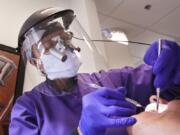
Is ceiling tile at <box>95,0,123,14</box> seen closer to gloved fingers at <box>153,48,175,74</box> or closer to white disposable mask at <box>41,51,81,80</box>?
white disposable mask at <box>41,51,81,80</box>

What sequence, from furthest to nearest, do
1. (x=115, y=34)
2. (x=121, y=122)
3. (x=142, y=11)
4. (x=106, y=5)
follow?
(x=115, y=34)
(x=142, y=11)
(x=106, y=5)
(x=121, y=122)

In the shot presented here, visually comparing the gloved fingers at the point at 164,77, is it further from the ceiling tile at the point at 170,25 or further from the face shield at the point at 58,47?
the ceiling tile at the point at 170,25

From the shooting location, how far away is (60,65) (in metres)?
1.00

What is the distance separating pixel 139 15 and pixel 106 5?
424mm

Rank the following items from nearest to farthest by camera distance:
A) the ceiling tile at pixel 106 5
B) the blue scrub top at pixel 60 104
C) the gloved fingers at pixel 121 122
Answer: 1. the gloved fingers at pixel 121 122
2. the blue scrub top at pixel 60 104
3. the ceiling tile at pixel 106 5

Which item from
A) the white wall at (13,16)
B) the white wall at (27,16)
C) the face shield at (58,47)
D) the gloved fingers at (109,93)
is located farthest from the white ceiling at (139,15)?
the gloved fingers at (109,93)

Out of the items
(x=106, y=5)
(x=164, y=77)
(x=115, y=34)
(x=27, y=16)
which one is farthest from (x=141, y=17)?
(x=164, y=77)

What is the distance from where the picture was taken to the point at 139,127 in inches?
26.0

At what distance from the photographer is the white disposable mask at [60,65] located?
3.23ft

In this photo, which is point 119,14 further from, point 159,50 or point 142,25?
point 159,50

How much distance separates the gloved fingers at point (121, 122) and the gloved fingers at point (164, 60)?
0.29m

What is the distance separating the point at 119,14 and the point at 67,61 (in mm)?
1449

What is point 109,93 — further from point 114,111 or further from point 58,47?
point 58,47

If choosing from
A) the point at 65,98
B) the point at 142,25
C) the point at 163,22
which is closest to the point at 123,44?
the point at 142,25
